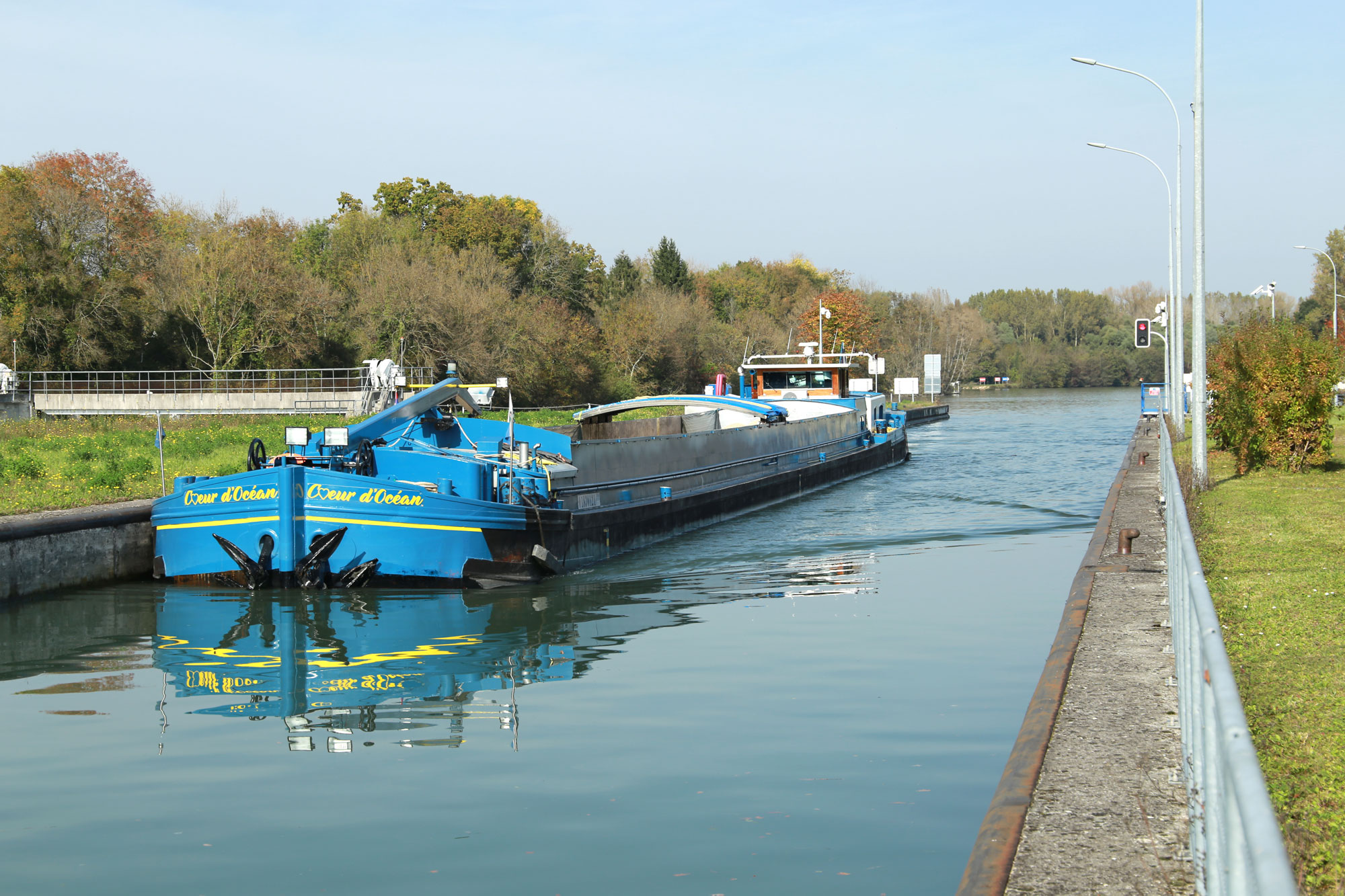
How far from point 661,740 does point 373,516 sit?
21.7 feet

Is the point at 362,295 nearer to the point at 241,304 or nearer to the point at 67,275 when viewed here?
the point at 241,304

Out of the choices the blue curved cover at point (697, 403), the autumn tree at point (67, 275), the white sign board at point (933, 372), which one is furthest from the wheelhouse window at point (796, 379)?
the white sign board at point (933, 372)

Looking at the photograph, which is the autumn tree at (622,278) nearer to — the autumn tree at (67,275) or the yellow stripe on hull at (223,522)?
the autumn tree at (67,275)

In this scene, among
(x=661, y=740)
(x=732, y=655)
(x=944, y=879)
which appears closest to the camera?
(x=944, y=879)

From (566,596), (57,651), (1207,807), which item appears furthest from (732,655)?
(1207,807)

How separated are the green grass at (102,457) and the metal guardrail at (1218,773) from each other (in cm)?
1532

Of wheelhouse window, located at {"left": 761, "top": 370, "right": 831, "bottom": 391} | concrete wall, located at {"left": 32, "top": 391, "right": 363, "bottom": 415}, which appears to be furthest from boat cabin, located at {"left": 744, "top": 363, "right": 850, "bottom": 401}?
concrete wall, located at {"left": 32, "top": 391, "right": 363, "bottom": 415}

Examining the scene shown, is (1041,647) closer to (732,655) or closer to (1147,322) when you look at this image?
(732,655)

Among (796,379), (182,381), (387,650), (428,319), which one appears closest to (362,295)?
(428,319)

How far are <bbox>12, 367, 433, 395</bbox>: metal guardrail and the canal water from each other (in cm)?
3418

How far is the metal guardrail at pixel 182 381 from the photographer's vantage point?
1889 inches

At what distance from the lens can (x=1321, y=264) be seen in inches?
3905

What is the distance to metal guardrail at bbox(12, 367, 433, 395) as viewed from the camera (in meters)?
48.0

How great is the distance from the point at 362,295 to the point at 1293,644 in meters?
52.7
